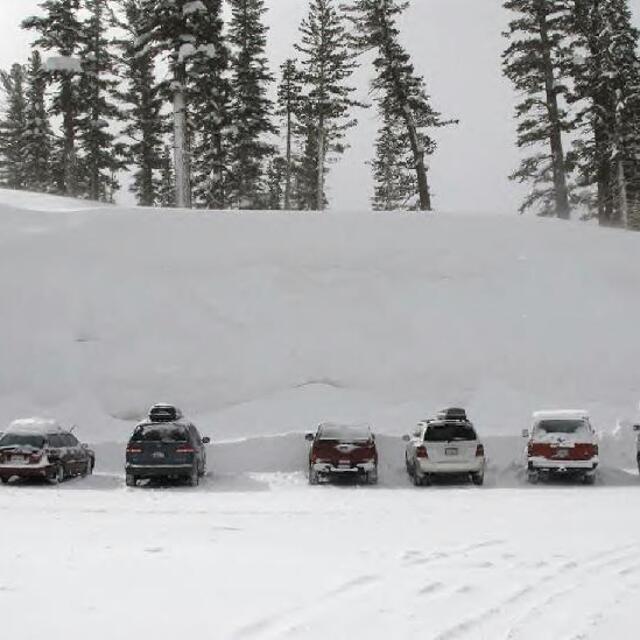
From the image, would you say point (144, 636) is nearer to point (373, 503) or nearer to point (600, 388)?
point (373, 503)

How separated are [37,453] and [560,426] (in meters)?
12.3

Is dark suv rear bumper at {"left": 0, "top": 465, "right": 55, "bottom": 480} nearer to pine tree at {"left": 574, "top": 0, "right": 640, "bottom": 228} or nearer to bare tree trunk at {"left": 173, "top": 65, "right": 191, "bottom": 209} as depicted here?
bare tree trunk at {"left": 173, "top": 65, "right": 191, "bottom": 209}

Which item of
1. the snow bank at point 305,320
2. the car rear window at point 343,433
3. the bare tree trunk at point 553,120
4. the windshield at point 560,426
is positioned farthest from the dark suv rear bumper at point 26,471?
the bare tree trunk at point 553,120

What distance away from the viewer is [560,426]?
20.6 meters

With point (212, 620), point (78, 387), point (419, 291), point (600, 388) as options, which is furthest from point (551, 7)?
point (212, 620)

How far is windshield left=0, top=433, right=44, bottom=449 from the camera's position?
19891 mm

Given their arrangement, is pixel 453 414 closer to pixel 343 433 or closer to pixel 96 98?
pixel 343 433

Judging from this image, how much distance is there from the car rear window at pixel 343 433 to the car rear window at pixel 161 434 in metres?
3.26

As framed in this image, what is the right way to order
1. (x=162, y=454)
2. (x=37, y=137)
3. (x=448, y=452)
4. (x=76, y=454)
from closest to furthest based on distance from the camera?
1. (x=162, y=454)
2. (x=448, y=452)
3. (x=76, y=454)
4. (x=37, y=137)

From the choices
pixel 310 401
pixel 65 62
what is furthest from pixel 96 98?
pixel 310 401

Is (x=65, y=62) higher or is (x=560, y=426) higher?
(x=65, y=62)

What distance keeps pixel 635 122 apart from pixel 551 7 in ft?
26.4

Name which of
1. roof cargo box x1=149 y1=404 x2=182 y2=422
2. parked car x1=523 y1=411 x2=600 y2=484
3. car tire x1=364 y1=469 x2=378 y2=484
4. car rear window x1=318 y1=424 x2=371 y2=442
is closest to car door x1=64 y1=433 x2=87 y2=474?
roof cargo box x1=149 y1=404 x2=182 y2=422

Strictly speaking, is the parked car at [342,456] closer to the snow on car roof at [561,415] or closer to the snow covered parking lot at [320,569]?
the snow covered parking lot at [320,569]
